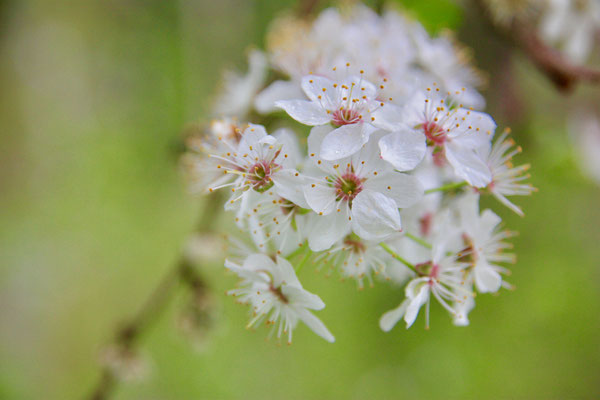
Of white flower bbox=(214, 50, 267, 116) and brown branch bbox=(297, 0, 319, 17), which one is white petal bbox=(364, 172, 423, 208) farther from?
brown branch bbox=(297, 0, 319, 17)

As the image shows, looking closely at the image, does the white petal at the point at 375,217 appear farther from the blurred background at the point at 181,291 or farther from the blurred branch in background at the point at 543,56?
the blurred background at the point at 181,291

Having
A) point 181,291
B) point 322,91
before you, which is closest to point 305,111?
point 322,91

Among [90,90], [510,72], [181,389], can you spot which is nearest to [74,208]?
[90,90]

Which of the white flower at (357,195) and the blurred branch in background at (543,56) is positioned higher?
the blurred branch in background at (543,56)

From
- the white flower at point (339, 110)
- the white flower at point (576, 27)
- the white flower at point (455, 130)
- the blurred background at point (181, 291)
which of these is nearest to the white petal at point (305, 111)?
the white flower at point (339, 110)

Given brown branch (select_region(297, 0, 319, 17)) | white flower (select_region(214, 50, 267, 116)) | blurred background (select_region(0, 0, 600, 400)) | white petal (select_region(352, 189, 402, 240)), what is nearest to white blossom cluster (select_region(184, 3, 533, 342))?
white petal (select_region(352, 189, 402, 240))

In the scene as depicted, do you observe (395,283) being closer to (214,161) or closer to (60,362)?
(214,161)
